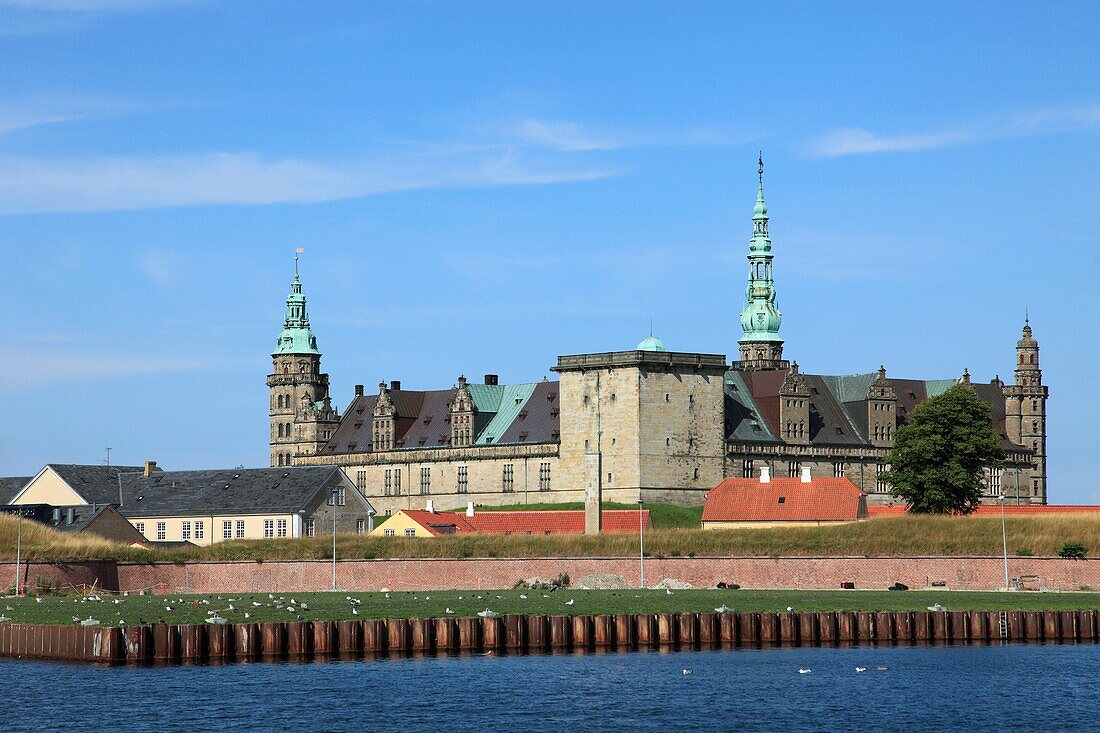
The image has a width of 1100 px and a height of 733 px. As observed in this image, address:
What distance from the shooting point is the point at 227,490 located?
13562 centimetres

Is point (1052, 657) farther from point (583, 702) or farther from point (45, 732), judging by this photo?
point (45, 732)

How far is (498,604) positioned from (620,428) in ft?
213

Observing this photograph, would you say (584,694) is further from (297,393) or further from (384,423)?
(297,393)

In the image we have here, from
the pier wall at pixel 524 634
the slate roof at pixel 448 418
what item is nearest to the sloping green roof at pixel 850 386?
the slate roof at pixel 448 418

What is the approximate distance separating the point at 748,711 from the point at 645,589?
39992mm

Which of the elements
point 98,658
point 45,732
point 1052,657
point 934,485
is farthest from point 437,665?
point 934,485

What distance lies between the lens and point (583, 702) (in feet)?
213

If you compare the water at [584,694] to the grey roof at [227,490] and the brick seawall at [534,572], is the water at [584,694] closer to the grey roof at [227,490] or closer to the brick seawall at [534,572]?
the brick seawall at [534,572]

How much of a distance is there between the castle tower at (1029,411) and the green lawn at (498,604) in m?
83.2

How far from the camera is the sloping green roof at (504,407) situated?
6550 inches

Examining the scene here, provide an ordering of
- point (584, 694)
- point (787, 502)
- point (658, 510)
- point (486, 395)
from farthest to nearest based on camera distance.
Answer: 1. point (486, 395)
2. point (658, 510)
3. point (787, 502)
4. point (584, 694)

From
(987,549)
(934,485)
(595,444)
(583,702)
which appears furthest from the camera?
(595,444)

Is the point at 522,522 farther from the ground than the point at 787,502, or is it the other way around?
the point at 787,502

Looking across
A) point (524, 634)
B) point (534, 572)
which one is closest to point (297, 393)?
point (534, 572)
